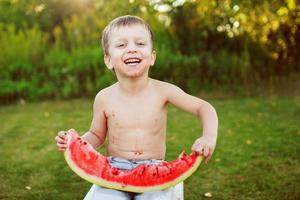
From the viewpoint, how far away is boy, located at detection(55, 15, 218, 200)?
274 cm

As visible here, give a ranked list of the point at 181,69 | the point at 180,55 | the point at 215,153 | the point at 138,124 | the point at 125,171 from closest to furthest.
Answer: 1. the point at 125,171
2. the point at 138,124
3. the point at 215,153
4. the point at 181,69
5. the point at 180,55

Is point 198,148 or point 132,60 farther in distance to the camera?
point 132,60

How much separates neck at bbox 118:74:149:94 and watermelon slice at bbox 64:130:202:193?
Answer: 424 mm

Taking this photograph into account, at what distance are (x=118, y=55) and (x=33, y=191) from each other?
6.36 feet

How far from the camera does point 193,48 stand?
9.84m

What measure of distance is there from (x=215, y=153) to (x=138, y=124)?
268 centimetres

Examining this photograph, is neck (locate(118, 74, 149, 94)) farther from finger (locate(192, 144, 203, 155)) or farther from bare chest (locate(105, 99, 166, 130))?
finger (locate(192, 144, 203, 155))

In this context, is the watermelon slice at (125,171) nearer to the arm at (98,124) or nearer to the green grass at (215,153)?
the arm at (98,124)

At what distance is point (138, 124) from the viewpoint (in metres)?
2.86

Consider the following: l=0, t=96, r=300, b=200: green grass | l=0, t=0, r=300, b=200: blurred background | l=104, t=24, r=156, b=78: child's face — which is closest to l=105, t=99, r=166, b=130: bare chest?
l=104, t=24, r=156, b=78: child's face

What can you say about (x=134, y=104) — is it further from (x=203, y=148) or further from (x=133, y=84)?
(x=203, y=148)

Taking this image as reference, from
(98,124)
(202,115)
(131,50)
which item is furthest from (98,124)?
(202,115)

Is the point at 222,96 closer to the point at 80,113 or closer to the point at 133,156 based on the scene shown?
the point at 80,113

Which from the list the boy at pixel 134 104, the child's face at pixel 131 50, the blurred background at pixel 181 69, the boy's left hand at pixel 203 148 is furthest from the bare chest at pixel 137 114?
the blurred background at pixel 181 69
